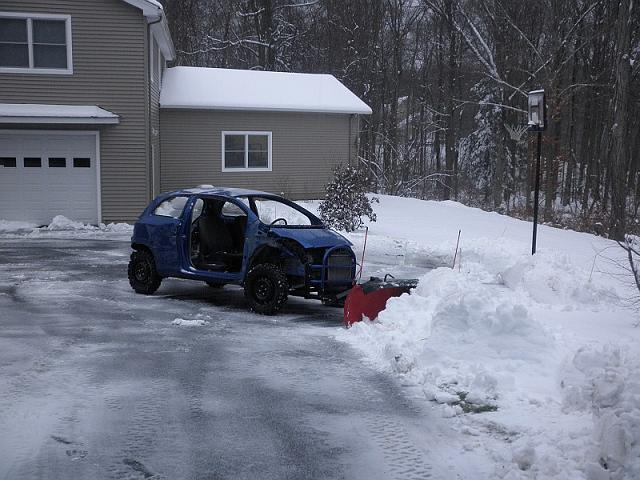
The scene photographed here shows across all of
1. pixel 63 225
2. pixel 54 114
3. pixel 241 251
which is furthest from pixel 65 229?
pixel 241 251

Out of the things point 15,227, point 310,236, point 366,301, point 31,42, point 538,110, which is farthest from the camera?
point 15,227

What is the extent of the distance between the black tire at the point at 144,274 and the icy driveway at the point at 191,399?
2.22 feet

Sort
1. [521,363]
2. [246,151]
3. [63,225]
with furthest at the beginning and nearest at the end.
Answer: [246,151] < [63,225] < [521,363]

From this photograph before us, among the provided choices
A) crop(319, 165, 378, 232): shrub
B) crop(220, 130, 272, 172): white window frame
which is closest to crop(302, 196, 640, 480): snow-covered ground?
crop(319, 165, 378, 232): shrub

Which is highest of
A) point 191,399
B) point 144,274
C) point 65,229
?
point 144,274

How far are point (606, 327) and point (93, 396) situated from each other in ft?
18.2

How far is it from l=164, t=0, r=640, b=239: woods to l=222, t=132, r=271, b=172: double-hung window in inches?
355

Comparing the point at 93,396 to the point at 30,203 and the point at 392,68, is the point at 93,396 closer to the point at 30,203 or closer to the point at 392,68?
the point at 30,203

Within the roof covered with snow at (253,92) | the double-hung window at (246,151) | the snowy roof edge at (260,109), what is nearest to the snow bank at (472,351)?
the snowy roof edge at (260,109)

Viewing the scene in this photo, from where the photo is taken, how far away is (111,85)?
1972 cm

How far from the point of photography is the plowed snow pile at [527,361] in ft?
15.0

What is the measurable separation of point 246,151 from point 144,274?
14856 millimetres

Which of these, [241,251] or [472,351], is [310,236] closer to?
[241,251]

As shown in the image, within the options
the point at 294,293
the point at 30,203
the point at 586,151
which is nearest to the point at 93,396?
the point at 294,293
